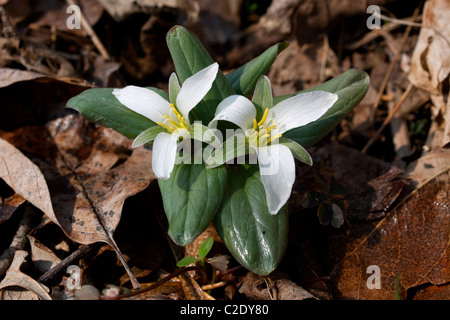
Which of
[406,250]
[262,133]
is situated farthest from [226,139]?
[406,250]

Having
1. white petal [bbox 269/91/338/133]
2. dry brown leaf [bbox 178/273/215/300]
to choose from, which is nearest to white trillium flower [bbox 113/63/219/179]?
white petal [bbox 269/91/338/133]

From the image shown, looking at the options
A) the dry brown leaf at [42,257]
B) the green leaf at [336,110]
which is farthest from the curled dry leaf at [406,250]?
the dry brown leaf at [42,257]

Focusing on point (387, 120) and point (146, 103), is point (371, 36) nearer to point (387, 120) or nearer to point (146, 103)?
point (387, 120)

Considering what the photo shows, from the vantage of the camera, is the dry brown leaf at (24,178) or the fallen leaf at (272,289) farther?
the dry brown leaf at (24,178)

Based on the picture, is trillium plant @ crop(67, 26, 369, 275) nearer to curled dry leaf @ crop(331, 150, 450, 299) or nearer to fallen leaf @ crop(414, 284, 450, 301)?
curled dry leaf @ crop(331, 150, 450, 299)

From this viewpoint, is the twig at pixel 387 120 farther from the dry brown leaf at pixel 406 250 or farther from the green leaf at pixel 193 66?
the green leaf at pixel 193 66

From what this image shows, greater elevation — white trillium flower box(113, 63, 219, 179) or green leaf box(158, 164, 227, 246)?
white trillium flower box(113, 63, 219, 179)
